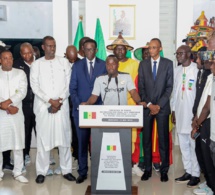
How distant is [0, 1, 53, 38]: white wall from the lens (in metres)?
7.07

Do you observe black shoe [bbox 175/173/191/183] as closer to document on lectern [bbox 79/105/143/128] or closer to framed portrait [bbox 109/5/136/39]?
document on lectern [bbox 79/105/143/128]

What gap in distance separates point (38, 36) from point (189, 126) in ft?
12.9

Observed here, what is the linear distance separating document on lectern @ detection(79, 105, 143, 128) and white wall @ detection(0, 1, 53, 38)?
12.8 ft

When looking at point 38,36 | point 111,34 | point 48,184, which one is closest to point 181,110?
point 48,184

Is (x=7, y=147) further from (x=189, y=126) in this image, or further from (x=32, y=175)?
(x=189, y=126)

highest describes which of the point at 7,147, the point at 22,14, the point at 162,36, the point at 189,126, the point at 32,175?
the point at 22,14

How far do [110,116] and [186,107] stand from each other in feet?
3.85

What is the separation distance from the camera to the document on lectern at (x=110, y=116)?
3.64 metres

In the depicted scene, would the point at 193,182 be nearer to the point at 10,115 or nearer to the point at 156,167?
the point at 156,167

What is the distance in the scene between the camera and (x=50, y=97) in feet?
14.3

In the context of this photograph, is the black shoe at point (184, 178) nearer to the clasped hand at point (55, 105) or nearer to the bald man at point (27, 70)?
the clasped hand at point (55, 105)

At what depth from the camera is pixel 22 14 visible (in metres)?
7.10

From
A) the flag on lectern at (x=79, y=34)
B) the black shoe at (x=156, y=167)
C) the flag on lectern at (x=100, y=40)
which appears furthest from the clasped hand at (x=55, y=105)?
the flag on lectern at (x=79, y=34)

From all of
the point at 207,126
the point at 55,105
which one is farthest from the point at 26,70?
the point at 207,126
